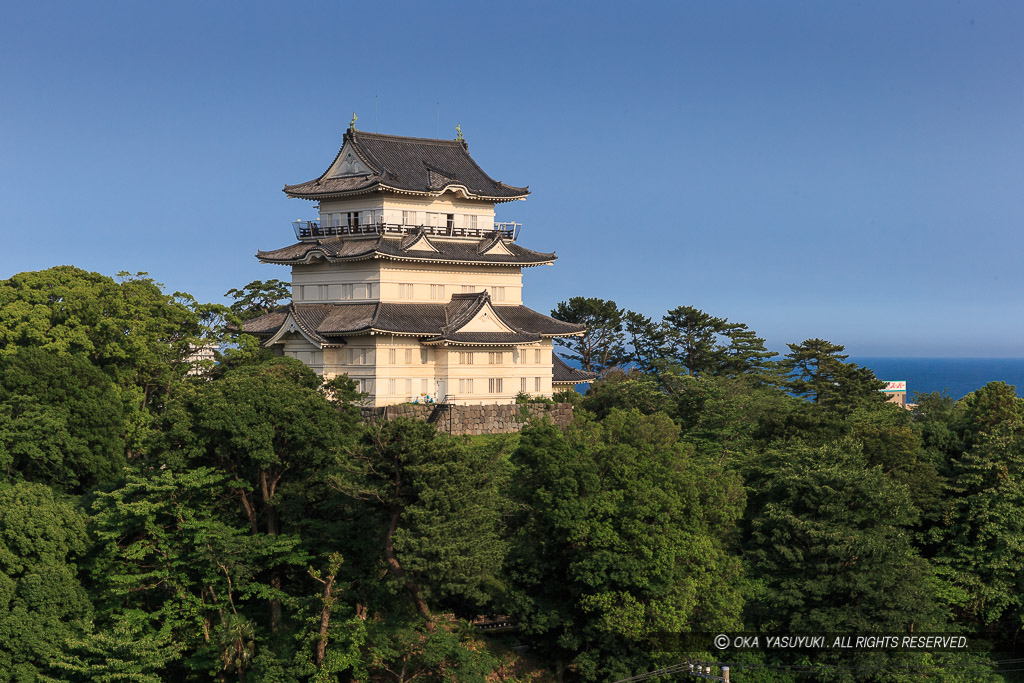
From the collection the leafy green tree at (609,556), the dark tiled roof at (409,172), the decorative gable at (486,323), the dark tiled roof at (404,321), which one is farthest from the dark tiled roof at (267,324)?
the leafy green tree at (609,556)

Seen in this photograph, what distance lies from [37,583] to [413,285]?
65.4ft

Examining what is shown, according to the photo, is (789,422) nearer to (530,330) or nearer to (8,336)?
(530,330)

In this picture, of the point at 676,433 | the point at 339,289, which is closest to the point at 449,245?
the point at 339,289

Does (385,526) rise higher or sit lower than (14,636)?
higher

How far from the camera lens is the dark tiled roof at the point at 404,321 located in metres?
40.9

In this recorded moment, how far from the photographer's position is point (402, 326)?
4091 centimetres

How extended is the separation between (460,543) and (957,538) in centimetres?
1525

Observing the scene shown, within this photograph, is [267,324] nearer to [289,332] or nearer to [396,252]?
[289,332]

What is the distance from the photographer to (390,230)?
43.4 metres

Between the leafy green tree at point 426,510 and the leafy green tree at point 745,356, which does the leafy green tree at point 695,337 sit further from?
the leafy green tree at point 426,510

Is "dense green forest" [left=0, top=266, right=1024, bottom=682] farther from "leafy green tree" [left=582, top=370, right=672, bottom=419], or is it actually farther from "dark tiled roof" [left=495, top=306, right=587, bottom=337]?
"dark tiled roof" [left=495, top=306, right=587, bottom=337]

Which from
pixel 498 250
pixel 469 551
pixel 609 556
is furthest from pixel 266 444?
pixel 498 250

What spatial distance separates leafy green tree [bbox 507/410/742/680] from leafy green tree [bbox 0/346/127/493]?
13.8 meters

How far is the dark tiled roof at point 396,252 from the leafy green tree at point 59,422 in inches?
433
